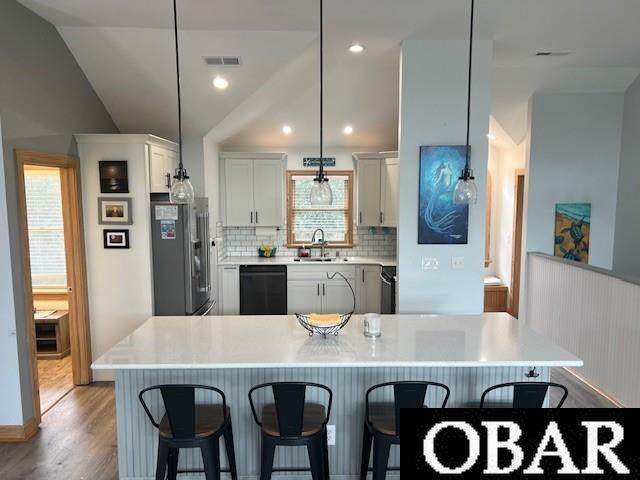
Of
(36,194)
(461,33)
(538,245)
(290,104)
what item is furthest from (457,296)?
(36,194)

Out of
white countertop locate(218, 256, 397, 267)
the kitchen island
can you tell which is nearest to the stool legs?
the kitchen island

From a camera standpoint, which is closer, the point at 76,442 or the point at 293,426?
the point at 293,426

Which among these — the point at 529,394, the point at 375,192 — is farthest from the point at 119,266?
the point at 529,394

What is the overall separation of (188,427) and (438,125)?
3.04 m

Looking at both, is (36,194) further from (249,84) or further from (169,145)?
(249,84)

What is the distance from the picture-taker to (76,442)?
3125 mm

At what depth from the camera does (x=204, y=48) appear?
12.3 ft

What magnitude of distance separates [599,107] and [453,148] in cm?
257

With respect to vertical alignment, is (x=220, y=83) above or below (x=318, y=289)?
above

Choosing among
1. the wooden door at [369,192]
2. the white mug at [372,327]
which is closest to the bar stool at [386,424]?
the white mug at [372,327]

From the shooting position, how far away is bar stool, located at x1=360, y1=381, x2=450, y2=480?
2.07 metres

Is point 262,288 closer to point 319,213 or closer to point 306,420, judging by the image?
point 319,213

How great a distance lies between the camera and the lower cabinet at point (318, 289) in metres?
5.68

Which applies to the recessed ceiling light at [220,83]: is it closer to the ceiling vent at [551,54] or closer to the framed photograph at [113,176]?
the framed photograph at [113,176]
